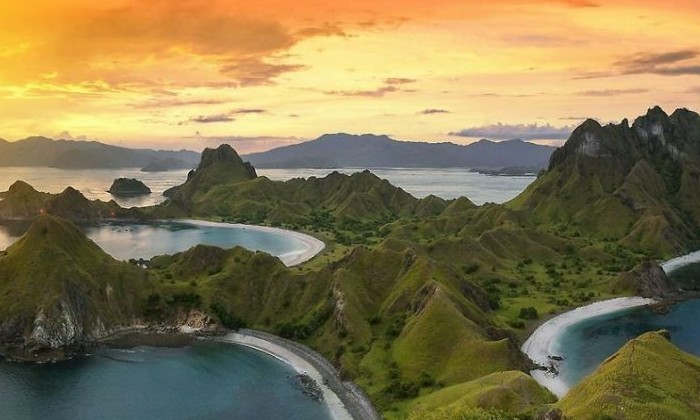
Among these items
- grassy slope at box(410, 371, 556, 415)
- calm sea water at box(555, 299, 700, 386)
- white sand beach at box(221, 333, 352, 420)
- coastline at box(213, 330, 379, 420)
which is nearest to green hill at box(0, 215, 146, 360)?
coastline at box(213, 330, 379, 420)

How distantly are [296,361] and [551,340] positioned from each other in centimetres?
7159

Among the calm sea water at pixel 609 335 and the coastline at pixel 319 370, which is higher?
the coastline at pixel 319 370

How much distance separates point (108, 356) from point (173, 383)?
25.0 meters

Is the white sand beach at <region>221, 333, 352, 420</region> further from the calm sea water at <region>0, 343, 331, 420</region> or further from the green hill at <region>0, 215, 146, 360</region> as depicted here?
the green hill at <region>0, 215, 146, 360</region>

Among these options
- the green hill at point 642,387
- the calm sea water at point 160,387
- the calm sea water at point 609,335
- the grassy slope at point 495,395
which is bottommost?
the calm sea water at point 609,335

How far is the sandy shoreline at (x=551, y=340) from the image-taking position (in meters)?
136

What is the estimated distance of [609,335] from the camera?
176500 millimetres

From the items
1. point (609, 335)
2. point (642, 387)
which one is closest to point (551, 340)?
point (609, 335)

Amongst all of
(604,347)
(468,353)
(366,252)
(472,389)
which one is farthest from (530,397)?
(366,252)

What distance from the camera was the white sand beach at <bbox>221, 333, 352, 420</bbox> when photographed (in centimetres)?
12169

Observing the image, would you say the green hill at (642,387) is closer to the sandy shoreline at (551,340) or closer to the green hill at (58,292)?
the sandy shoreline at (551,340)

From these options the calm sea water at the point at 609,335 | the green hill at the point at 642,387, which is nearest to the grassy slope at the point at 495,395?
the green hill at the point at 642,387

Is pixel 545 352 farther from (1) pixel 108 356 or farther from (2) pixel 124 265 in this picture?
(2) pixel 124 265

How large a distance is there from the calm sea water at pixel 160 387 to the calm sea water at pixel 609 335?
69210 mm
